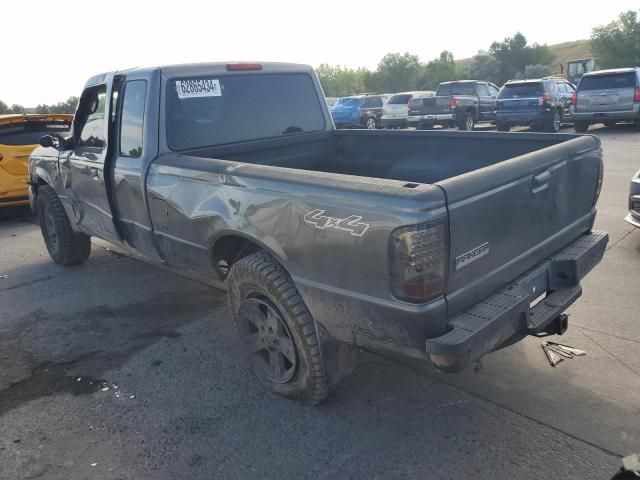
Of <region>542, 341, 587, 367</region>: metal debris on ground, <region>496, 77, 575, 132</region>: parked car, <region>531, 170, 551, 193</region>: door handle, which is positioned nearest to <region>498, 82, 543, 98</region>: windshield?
<region>496, 77, 575, 132</region>: parked car

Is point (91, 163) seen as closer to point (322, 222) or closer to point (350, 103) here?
point (322, 222)

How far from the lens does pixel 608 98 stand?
16203 mm

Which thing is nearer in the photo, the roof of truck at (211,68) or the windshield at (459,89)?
the roof of truck at (211,68)

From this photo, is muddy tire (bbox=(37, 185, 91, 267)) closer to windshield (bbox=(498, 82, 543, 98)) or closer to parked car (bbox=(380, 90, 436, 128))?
windshield (bbox=(498, 82, 543, 98))

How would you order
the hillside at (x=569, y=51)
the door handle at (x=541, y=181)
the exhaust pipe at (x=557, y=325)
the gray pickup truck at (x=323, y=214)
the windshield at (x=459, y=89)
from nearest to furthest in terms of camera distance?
the gray pickup truck at (x=323, y=214), the door handle at (x=541, y=181), the exhaust pipe at (x=557, y=325), the windshield at (x=459, y=89), the hillside at (x=569, y=51)

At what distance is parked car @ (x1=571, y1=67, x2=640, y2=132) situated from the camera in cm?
1592

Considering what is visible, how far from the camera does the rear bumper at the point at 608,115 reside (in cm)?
1595

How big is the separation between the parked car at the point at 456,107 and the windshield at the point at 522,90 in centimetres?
197

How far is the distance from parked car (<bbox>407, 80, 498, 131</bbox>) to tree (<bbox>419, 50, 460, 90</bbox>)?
119 ft

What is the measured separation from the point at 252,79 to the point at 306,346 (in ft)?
7.86

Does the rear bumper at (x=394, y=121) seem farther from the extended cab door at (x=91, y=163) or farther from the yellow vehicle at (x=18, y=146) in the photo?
the extended cab door at (x=91, y=163)

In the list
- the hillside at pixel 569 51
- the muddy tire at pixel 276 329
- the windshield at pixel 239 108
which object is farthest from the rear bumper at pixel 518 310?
the hillside at pixel 569 51

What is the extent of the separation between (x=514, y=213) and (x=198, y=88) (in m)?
2.52

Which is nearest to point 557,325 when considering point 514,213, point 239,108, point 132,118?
point 514,213
